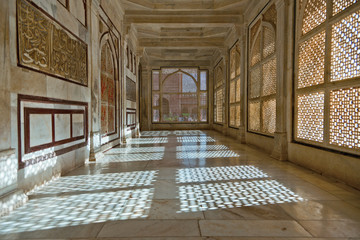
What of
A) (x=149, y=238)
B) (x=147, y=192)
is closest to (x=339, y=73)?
(x=147, y=192)

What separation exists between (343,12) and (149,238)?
369 centimetres

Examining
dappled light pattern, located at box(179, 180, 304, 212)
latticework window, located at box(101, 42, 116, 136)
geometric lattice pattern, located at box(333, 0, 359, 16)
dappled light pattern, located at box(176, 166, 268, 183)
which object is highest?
geometric lattice pattern, located at box(333, 0, 359, 16)

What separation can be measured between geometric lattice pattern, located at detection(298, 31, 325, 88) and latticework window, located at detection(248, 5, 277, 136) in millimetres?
1014

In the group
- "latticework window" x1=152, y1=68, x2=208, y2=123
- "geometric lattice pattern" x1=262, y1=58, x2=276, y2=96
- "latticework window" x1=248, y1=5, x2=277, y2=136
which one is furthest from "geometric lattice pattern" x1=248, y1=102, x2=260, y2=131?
"latticework window" x1=152, y1=68, x2=208, y2=123

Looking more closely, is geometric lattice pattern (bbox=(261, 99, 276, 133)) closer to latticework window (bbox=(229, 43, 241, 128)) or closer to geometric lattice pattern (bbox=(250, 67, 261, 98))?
geometric lattice pattern (bbox=(250, 67, 261, 98))

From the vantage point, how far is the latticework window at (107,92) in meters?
5.69

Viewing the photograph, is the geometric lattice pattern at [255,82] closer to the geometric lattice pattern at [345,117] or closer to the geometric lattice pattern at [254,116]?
the geometric lattice pattern at [254,116]

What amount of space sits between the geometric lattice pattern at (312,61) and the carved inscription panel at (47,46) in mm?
4044

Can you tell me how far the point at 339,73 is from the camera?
10.9ft

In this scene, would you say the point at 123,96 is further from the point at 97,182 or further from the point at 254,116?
the point at 97,182

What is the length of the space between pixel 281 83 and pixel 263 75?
4.20 feet

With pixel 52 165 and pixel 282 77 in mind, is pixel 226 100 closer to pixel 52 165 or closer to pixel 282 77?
pixel 282 77

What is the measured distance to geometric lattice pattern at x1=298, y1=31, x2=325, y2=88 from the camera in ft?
12.2

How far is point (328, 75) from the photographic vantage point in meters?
3.52
